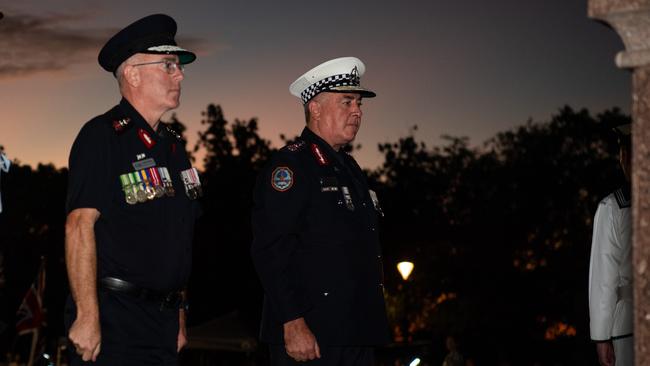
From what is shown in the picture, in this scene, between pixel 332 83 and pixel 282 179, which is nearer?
pixel 282 179

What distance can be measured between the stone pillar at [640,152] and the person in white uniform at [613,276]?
2.90 m

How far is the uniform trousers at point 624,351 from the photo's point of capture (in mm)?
5633

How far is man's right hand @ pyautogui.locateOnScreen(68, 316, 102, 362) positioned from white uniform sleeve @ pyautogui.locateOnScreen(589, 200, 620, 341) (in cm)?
282

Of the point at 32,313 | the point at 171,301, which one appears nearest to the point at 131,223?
the point at 171,301

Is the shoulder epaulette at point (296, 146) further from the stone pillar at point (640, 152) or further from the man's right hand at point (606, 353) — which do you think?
the stone pillar at point (640, 152)

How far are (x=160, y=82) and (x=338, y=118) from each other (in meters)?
1.55

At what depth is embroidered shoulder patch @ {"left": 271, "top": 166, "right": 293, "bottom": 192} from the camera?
229 inches

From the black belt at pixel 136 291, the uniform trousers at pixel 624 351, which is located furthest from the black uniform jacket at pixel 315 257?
the uniform trousers at pixel 624 351

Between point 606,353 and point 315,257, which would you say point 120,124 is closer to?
point 315,257

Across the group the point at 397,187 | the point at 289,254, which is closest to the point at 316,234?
the point at 289,254

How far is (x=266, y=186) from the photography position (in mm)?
5879

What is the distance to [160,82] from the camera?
489 cm

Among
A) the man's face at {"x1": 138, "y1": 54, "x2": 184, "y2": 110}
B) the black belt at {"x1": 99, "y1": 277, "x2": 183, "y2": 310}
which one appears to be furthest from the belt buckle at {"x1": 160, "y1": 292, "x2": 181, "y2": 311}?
the man's face at {"x1": 138, "y1": 54, "x2": 184, "y2": 110}

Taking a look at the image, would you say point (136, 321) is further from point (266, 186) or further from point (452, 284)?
point (452, 284)
